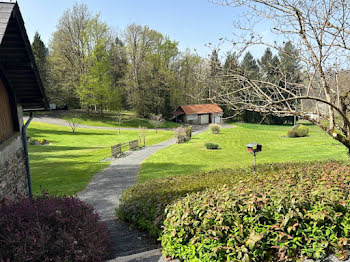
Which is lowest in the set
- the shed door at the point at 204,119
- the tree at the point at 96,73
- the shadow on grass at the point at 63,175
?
the shadow on grass at the point at 63,175

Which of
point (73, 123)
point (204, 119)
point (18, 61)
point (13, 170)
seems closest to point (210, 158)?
point (13, 170)

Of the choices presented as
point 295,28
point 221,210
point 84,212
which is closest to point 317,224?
point 221,210

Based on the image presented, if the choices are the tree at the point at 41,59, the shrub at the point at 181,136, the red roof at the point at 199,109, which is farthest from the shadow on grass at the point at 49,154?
the red roof at the point at 199,109

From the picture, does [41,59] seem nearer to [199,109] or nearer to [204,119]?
[199,109]

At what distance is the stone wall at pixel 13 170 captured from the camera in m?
6.07

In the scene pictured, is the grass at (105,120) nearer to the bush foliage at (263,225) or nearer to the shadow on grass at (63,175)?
the shadow on grass at (63,175)

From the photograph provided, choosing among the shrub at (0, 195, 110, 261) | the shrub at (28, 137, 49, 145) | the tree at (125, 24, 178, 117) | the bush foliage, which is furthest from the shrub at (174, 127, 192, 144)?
the bush foliage

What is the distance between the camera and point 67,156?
22.3 metres

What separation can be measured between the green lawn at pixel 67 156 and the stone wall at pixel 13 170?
2.45 ft

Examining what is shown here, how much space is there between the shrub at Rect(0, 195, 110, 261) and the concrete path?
0.63 meters

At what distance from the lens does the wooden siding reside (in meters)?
6.46

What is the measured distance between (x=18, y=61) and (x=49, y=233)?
4570mm

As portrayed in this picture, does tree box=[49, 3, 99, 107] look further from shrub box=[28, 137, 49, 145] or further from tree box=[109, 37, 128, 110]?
shrub box=[28, 137, 49, 145]

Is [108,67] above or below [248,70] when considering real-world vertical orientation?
above
